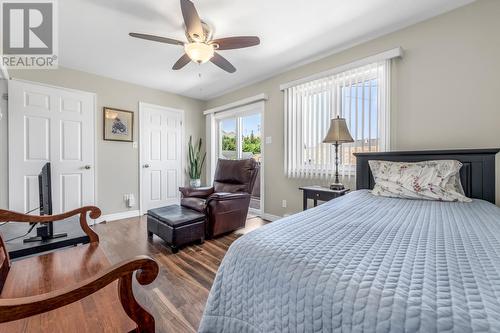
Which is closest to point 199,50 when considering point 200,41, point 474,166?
point 200,41

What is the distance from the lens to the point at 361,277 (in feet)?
1.89

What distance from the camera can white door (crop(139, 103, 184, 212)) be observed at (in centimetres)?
405

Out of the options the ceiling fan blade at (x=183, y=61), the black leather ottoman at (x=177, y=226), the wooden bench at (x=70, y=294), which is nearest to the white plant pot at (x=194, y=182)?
the black leather ottoman at (x=177, y=226)

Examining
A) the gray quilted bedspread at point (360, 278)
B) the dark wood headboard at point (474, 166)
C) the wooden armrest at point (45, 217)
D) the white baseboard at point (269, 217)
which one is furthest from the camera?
the white baseboard at point (269, 217)

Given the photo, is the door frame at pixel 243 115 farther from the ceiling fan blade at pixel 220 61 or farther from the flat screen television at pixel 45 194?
the flat screen television at pixel 45 194

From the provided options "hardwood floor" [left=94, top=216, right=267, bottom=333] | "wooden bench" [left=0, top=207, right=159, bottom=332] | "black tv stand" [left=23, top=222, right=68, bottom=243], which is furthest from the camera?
"black tv stand" [left=23, top=222, right=68, bottom=243]

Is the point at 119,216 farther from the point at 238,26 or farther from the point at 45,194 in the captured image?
the point at 238,26

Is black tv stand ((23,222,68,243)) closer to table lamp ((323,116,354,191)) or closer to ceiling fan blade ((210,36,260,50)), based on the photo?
ceiling fan blade ((210,36,260,50))

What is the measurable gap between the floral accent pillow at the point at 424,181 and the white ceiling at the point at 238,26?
1.47 metres

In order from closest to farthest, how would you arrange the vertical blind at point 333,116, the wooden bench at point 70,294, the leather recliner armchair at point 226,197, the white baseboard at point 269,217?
the wooden bench at point 70,294
the vertical blind at point 333,116
the leather recliner armchair at point 226,197
the white baseboard at point 269,217

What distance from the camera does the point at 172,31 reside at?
93.5 inches

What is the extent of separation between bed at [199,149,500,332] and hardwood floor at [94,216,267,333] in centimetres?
75

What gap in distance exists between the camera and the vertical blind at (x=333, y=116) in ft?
8.10

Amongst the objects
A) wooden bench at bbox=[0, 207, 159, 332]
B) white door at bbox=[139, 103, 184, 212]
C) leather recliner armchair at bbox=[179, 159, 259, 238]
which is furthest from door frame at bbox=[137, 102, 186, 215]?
wooden bench at bbox=[0, 207, 159, 332]
